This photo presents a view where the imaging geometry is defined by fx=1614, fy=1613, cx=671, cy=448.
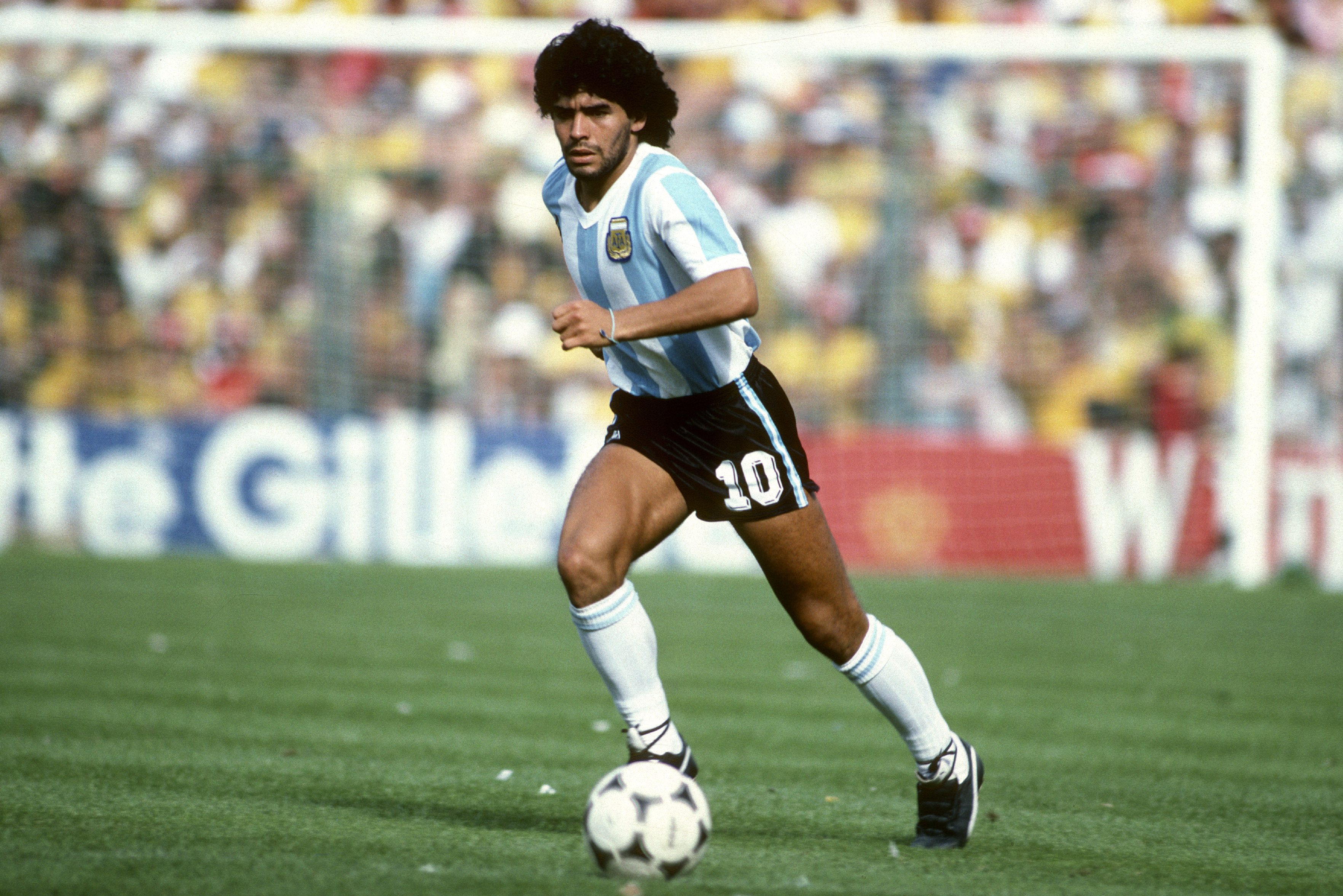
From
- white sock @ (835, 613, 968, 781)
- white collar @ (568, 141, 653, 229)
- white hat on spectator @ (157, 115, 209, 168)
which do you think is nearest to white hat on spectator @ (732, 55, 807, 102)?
white hat on spectator @ (157, 115, 209, 168)

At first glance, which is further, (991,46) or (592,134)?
(991,46)

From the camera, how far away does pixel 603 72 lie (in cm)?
449

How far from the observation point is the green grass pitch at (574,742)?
410 cm

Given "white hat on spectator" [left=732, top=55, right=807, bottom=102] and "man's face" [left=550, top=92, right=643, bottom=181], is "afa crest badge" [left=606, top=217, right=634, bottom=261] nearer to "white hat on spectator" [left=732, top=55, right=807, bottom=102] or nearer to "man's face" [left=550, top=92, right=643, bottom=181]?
"man's face" [left=550, top=92, right=643, bottom=181]

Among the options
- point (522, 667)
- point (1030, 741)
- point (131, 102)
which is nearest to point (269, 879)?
point (1030, 741)

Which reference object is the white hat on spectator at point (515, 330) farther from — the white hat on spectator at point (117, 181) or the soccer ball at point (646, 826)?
the soccer ball at point (646, 826)

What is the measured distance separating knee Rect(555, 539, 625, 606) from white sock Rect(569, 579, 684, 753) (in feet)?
0.11

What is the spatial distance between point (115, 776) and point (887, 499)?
31.8 ft

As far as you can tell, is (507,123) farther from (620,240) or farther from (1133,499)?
(620,240)

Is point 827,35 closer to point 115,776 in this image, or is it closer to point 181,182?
point 181,182

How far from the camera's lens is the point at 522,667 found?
859cm

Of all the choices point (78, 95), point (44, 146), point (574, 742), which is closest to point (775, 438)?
point (574, 742)

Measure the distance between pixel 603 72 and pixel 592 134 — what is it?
19cm

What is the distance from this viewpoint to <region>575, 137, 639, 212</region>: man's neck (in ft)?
14.9
